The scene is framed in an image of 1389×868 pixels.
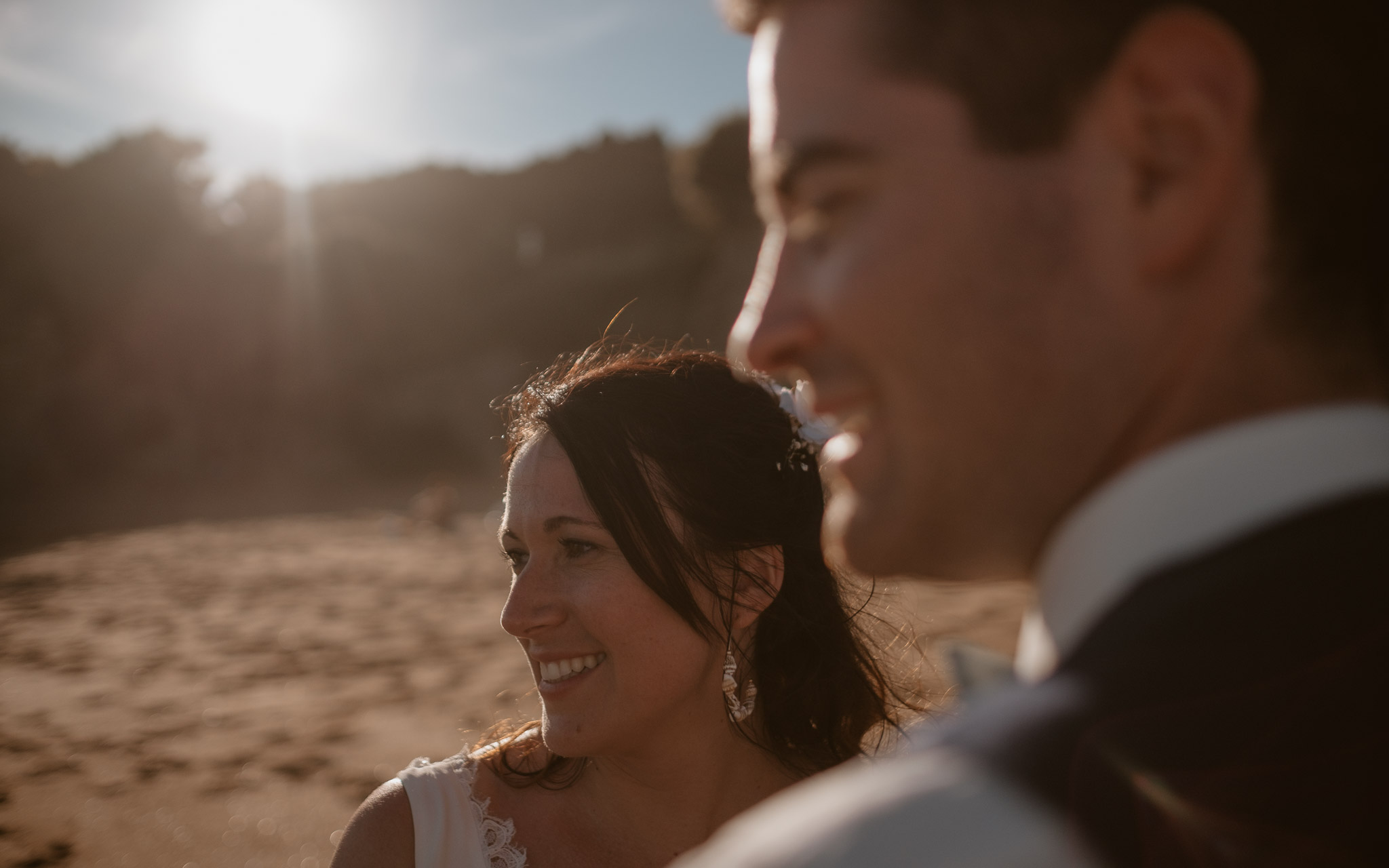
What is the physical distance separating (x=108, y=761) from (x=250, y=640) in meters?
2.59

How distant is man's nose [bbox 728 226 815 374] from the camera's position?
3.03ft

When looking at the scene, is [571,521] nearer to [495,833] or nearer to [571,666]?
[571,666]

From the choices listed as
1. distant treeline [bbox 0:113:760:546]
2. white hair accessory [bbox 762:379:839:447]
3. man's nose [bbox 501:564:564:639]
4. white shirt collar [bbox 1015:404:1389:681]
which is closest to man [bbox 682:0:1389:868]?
white shirt collar [bbox 1015:404:1389:681]

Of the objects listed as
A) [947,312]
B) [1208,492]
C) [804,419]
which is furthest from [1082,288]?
[804,419]

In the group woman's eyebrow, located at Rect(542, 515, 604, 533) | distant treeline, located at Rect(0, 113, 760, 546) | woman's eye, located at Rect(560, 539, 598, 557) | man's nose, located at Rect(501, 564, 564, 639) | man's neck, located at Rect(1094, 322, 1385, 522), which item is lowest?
man's neck, located at Rect(1094, 322, 1385, 522)

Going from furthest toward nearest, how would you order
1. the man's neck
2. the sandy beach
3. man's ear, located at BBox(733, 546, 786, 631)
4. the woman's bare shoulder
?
the sandy beach → man's ear, located at BBox(733, 546, 786, 631) → the woman's bare shoulder → the man's neck

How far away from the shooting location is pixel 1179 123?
815mm

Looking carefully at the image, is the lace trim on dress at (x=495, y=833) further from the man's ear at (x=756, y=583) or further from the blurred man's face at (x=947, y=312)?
the blurred man's face at (x=947, y=312)

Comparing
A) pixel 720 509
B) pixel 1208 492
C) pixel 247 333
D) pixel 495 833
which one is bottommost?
pixel 1208 492

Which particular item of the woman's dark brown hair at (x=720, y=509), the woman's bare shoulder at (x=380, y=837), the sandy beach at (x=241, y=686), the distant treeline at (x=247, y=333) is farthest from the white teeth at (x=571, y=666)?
the distant treeline at (x=247, y=333)

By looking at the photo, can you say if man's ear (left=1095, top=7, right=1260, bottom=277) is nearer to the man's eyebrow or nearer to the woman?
the man's eyebrow

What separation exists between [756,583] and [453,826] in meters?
1.10

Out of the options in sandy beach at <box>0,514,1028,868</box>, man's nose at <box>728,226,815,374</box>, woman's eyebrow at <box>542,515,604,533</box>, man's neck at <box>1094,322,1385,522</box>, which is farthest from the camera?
sandy beach at <box>0,514,1028,868</box>

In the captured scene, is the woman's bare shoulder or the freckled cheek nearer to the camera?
the woman's bare shoulder
